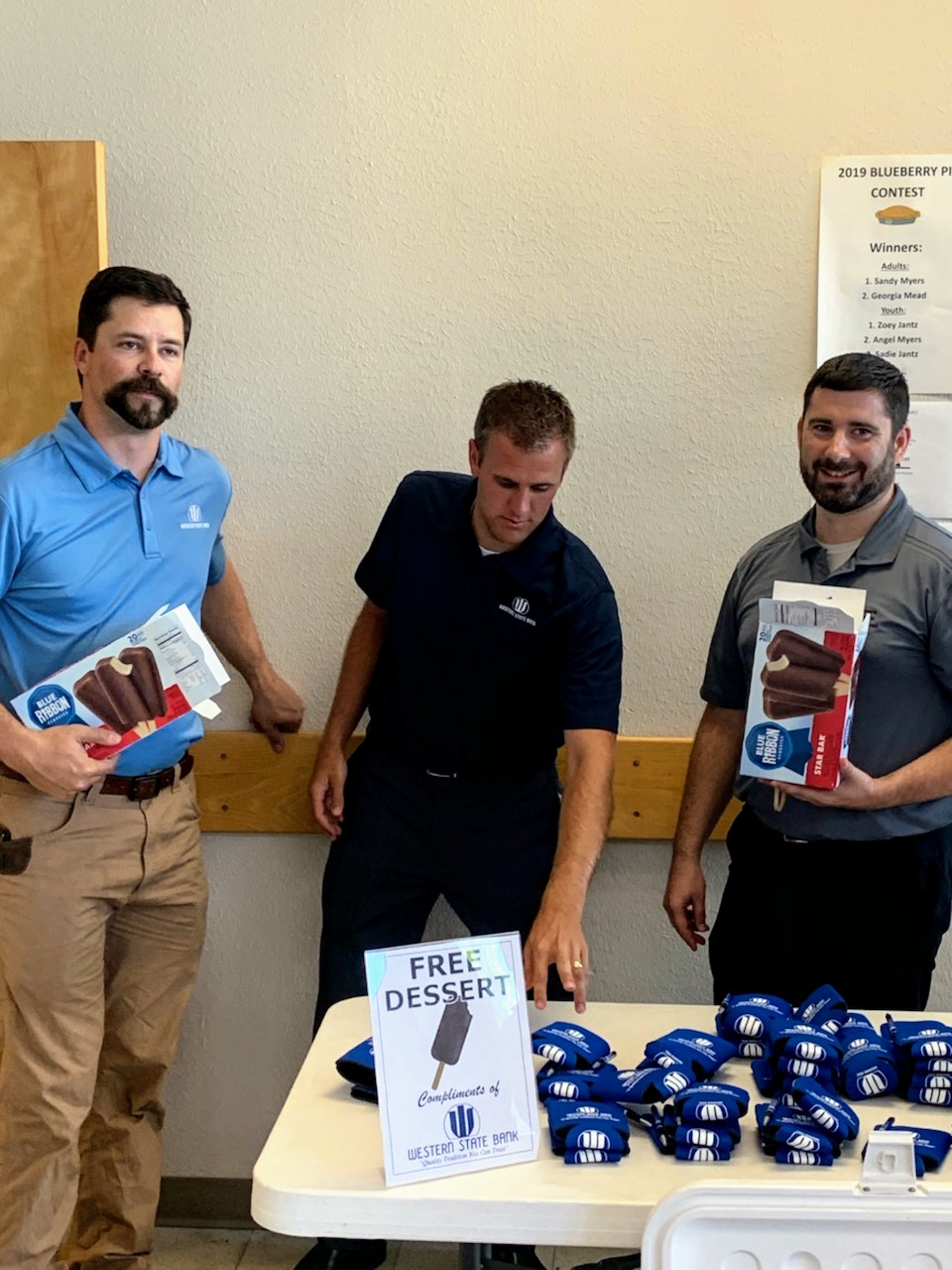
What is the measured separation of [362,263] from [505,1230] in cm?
188

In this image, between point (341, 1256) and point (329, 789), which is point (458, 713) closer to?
point (329, 789)

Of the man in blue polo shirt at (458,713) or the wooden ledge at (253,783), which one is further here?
the wooden ledge at (253,783)

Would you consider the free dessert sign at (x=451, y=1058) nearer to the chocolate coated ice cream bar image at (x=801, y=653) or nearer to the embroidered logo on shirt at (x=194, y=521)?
the chocolate coated ice cream bar image at (x=801, y=653)

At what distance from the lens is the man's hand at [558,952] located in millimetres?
1774

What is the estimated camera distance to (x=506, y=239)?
8.53ft

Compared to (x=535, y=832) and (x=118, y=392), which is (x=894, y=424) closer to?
(x=535, y=832)

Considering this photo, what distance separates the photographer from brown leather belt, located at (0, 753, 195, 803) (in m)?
2.25

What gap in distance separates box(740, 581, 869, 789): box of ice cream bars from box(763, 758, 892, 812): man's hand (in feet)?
0.13

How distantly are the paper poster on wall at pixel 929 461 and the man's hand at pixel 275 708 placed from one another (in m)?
1.31

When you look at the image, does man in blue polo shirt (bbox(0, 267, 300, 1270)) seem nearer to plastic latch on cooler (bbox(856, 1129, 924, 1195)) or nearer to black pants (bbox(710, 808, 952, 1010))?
black pants (bbox(710, 808, 952, 1010))

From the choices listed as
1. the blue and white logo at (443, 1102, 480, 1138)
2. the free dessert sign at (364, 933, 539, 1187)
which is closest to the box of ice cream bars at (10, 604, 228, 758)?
the free dessert sign at (364, 933, 539, 1187)

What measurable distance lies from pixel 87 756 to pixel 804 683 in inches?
44.3

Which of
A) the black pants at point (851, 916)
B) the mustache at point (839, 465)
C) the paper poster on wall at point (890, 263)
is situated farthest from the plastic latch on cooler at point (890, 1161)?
the paper poster on wall at point (890, 263)

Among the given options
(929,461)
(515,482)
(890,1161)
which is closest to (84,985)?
(515,482)
